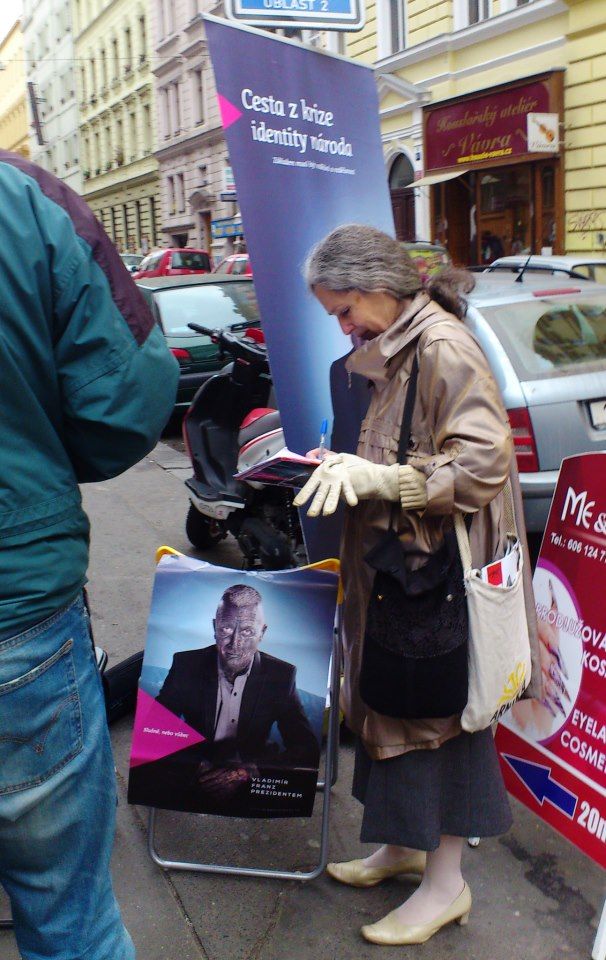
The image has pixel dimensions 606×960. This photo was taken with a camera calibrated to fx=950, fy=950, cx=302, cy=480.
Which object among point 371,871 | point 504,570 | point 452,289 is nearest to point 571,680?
point 504,570

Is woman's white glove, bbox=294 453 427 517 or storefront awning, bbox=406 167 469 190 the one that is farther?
storefront awning, bbox=406 167 469 190

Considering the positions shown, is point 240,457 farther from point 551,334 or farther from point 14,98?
point 14,98

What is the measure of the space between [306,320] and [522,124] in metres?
14.0

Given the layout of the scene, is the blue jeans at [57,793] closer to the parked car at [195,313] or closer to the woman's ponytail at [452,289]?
the woman's ponytail at [452,289]

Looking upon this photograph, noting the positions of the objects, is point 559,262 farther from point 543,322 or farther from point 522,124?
point 522,124

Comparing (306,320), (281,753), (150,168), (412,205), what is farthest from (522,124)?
(150,168)

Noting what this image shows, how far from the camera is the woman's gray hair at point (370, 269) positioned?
7.50 ft

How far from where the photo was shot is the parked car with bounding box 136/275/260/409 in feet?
30.2

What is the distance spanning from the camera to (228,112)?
2.96 metres

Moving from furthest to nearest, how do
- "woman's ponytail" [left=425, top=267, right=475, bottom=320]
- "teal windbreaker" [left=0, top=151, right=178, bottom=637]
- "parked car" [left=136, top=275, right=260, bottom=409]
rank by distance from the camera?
"parked car" [left=136, top=275, right=260, bottom=409], "woman's ponytail" [left=425, top=267, right=475, bottom=320], "teal windbreaker" [left=0, top=151, right=178, bottom=637]

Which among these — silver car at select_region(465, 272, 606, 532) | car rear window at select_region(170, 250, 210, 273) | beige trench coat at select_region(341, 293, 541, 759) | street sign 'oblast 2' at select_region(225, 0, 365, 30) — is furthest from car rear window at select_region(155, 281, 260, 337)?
car rear window at select_region(170, 250, 210, 273)

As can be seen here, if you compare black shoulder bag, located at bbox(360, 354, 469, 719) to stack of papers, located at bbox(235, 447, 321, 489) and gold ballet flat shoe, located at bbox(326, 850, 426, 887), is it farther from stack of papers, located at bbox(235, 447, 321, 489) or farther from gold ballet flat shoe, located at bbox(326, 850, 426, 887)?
gold ballet flat shoe, located at bbox(326, 850, 426, 887)

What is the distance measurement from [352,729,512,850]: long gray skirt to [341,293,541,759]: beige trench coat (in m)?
0.07

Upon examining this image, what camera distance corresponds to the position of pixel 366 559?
7.33ft
